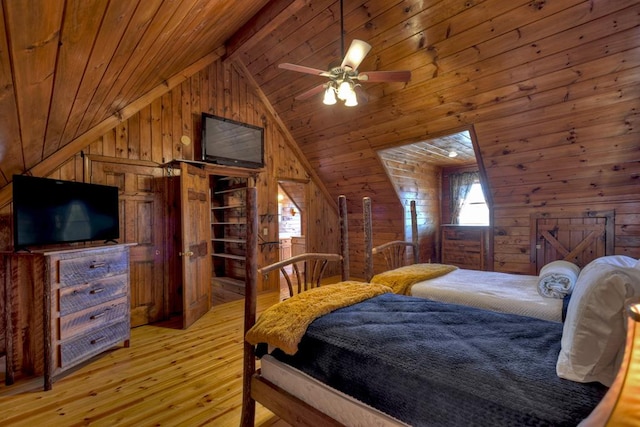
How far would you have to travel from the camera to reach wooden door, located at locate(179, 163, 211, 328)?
350 centimetres

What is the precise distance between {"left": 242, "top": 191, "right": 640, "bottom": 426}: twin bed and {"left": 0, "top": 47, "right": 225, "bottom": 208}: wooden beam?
2465 mm

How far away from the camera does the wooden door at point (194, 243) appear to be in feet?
11.5

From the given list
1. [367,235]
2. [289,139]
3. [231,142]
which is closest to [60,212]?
[231,142]

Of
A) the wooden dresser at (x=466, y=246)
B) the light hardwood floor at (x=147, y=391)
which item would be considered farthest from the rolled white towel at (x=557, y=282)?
the wooden dresser at (x=466, y=246)

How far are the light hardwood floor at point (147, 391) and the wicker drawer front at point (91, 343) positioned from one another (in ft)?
0.44

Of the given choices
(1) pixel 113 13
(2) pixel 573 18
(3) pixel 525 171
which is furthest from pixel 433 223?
(1) pixel 113 13

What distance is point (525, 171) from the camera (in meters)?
3.87

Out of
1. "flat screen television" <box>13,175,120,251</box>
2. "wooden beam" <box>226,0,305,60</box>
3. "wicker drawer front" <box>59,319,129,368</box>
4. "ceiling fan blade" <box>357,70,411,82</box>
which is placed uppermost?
"wooden beam" <box>226,0,305,60</box>

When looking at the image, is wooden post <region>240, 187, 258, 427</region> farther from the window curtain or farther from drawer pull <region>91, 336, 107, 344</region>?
the window curtain

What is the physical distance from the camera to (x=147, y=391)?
2252mm

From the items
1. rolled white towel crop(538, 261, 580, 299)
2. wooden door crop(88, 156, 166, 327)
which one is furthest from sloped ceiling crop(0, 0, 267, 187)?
rolled white towel crop(538, 261, 580, 299)

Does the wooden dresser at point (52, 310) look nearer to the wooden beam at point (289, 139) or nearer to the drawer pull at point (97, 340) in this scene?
the drawer pull at point (97, 340)

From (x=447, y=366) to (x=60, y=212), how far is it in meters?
3.18

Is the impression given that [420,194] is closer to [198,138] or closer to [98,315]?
[198,138]
